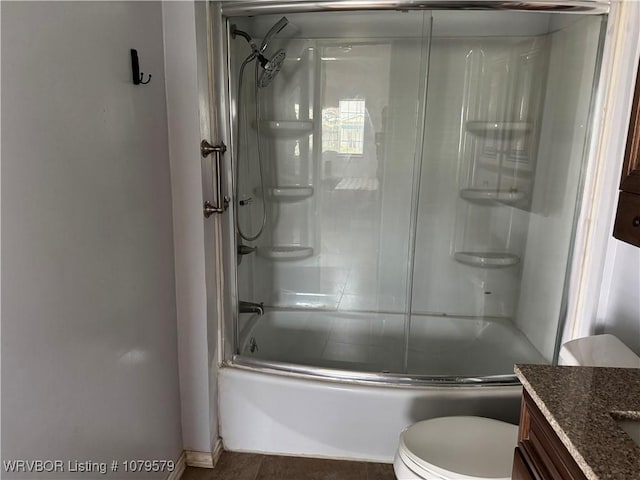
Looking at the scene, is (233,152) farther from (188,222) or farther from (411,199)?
(411,199)

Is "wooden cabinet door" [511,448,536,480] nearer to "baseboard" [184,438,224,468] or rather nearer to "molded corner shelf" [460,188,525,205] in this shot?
"baseboard" [184,438,224,468]

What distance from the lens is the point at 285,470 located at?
1.88 m

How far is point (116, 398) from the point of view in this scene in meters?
1.39

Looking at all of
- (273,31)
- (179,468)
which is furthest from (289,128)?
(179,468)

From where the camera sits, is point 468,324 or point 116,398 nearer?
point 116,398

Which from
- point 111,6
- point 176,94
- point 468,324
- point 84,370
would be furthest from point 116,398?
point 468,324

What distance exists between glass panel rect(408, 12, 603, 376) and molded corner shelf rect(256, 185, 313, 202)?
2.14 ft

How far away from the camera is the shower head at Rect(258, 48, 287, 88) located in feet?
7.78

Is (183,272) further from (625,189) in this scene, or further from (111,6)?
(625,189)

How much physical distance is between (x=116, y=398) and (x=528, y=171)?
2.19 metres

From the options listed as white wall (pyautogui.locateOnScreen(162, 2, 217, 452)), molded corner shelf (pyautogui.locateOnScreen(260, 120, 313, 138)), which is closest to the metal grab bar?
white wall (pyautogui.locateOnScreen(162, 2, 217, 452))

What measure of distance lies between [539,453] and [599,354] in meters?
0.55

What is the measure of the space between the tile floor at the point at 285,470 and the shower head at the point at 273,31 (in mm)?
1814

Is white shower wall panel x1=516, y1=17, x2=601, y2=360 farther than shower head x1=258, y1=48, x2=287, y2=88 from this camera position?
No
